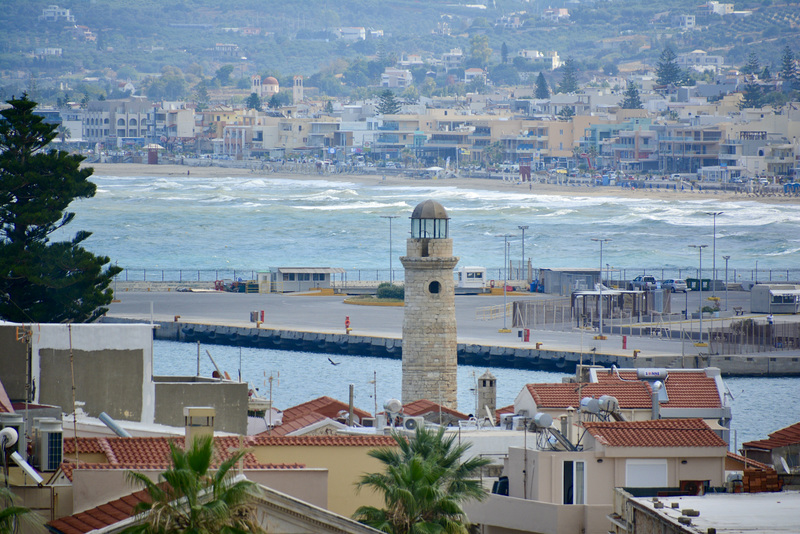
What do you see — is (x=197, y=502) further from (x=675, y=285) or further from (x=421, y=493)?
(x=675, y=285)

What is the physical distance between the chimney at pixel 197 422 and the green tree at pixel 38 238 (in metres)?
21.8

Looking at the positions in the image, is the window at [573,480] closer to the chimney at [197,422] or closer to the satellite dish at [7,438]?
the chimney at [197,422]

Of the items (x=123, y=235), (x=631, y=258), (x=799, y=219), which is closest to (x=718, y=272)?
(x=631, y=258)

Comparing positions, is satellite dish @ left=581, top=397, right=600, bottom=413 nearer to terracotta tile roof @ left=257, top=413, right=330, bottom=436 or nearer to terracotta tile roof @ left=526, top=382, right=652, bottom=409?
terracotta tile roof @ left=526, top=382, right=652, bottom=409

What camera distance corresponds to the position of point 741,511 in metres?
12.4

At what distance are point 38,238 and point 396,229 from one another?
101 metres

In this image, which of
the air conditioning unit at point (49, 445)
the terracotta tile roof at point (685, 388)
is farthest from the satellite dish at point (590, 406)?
the air conditioning unit at point (49, 445)

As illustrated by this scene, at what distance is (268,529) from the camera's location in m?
10.6

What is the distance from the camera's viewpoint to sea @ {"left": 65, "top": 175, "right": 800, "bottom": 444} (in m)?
110

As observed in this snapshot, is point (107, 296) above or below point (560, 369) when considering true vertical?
above

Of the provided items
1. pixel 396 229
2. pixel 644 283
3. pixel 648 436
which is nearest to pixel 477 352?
pixel 644 283

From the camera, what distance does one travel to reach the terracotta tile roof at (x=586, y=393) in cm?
2209

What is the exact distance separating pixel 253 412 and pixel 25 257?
13.6 metres

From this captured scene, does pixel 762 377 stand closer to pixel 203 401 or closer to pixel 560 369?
pixel 560 369
